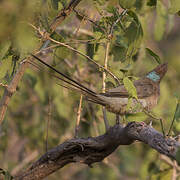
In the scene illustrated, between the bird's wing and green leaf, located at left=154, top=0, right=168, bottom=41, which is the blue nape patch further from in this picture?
green leaf, located at left=154, top=0, right=168, bottom=41

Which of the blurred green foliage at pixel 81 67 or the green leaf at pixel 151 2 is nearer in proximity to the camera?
the blurred green foliage at pixel 81 67

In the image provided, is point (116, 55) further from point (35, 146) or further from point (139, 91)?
point (35, 146)

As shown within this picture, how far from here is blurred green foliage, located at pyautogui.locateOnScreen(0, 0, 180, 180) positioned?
2129mm

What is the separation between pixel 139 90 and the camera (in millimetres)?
3889

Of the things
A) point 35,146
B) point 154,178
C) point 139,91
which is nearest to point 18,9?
point 139,91

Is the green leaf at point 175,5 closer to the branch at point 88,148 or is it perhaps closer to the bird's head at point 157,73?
the branch at point 88,148

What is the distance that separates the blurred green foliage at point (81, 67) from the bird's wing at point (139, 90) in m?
0.09

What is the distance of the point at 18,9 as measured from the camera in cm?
97

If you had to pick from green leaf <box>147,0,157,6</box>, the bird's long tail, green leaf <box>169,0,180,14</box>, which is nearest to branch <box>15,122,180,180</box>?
the bird's long tail

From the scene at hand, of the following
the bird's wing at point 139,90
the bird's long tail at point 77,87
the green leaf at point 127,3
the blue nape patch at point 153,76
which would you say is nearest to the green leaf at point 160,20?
the bird's wing at point 139,90

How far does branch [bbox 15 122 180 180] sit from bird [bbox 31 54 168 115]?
6.6 inches

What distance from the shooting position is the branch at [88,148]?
2.43 metres

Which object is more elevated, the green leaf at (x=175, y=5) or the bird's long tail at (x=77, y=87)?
the green leaf at (x=175, y=5)

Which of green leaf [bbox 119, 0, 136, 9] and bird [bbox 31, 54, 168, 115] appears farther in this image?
bird [bbox 31, 54, 168, 115]
